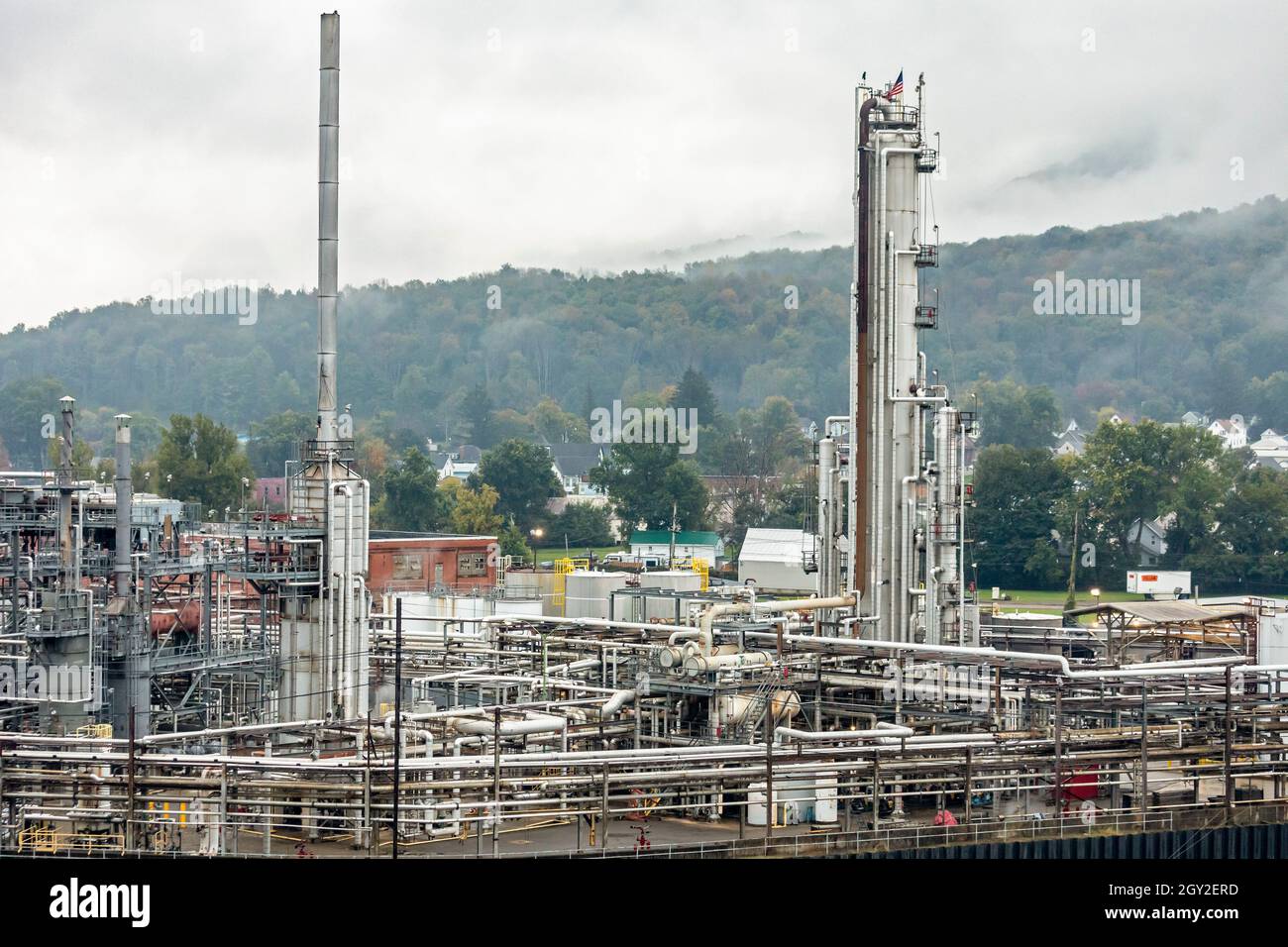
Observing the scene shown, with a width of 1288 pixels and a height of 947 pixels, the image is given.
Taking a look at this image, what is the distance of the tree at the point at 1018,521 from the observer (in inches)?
3816

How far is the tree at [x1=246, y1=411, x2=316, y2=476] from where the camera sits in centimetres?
13988

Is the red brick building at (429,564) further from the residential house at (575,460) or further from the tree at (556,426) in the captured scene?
the tree at (556,426)

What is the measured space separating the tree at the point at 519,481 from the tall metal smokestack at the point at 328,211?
7411 centimetres

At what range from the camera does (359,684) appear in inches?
1502

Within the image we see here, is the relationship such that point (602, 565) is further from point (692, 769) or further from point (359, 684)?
point (692, 769)

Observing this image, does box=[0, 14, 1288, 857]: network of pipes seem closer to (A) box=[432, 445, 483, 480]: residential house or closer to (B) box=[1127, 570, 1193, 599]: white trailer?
(B) box=[1127, 570, 1193, 599]: white trailer

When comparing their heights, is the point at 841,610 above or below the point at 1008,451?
below

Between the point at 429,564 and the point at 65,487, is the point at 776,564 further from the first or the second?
the point at 65,487

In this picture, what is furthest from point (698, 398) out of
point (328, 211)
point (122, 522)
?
point (122, 522)

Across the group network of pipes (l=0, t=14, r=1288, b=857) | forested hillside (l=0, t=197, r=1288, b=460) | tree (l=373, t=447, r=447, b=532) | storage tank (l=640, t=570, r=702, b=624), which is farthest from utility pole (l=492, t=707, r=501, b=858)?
forested hillside (l=0, t=197, r=1288, b=460)

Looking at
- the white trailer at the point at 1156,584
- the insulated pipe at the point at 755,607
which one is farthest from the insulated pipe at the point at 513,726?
the white trailer at the point at 1156,584

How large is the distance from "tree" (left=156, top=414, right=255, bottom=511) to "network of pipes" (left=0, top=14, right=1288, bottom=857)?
153 ft

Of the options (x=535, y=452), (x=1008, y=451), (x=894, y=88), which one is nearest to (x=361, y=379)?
(x=535, y=452)
